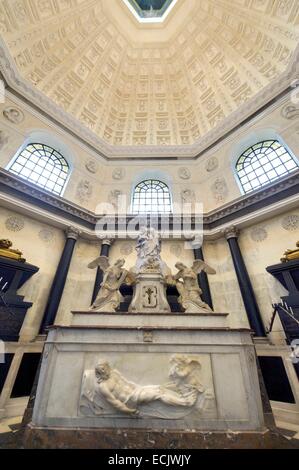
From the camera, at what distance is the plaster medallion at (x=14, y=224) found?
805 centimetres

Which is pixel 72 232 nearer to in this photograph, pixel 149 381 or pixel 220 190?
pixel 149 381

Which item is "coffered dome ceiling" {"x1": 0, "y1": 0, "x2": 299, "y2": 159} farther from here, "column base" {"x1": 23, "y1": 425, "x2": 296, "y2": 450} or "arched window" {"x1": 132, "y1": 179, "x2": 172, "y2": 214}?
"column base" {"x1": 23, "y1": 425, "x2": 296, "y2": 450}

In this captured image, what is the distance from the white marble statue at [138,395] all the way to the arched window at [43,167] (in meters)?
9.03

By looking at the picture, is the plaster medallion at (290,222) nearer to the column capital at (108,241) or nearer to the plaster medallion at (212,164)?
→ the plaster medallion at (212,164)

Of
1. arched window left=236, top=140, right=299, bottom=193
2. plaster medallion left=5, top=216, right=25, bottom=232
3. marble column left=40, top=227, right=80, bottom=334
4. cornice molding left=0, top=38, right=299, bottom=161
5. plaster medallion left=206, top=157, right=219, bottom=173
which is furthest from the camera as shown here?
plaster medallion left=206, top=157, right=219, bottom=173

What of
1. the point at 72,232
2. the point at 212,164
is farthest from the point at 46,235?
the point at 212,164

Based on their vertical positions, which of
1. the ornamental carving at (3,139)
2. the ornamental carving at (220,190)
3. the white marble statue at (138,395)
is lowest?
the white marble statue at (138,395)

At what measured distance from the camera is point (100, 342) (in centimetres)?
345

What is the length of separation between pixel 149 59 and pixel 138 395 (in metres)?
21.8

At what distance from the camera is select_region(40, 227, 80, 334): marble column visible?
23.4ft

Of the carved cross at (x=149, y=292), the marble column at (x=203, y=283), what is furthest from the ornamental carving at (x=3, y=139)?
the marble column at (x=203, y=283)

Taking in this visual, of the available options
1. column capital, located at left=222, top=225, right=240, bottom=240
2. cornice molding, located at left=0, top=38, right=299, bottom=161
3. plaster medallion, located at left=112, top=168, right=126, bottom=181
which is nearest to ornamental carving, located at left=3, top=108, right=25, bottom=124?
cornice molding, located at left=0, top=38, right=299, bottom=161

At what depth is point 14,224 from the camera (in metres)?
8.20

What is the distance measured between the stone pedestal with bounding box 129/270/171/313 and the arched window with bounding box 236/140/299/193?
7.70 meters
